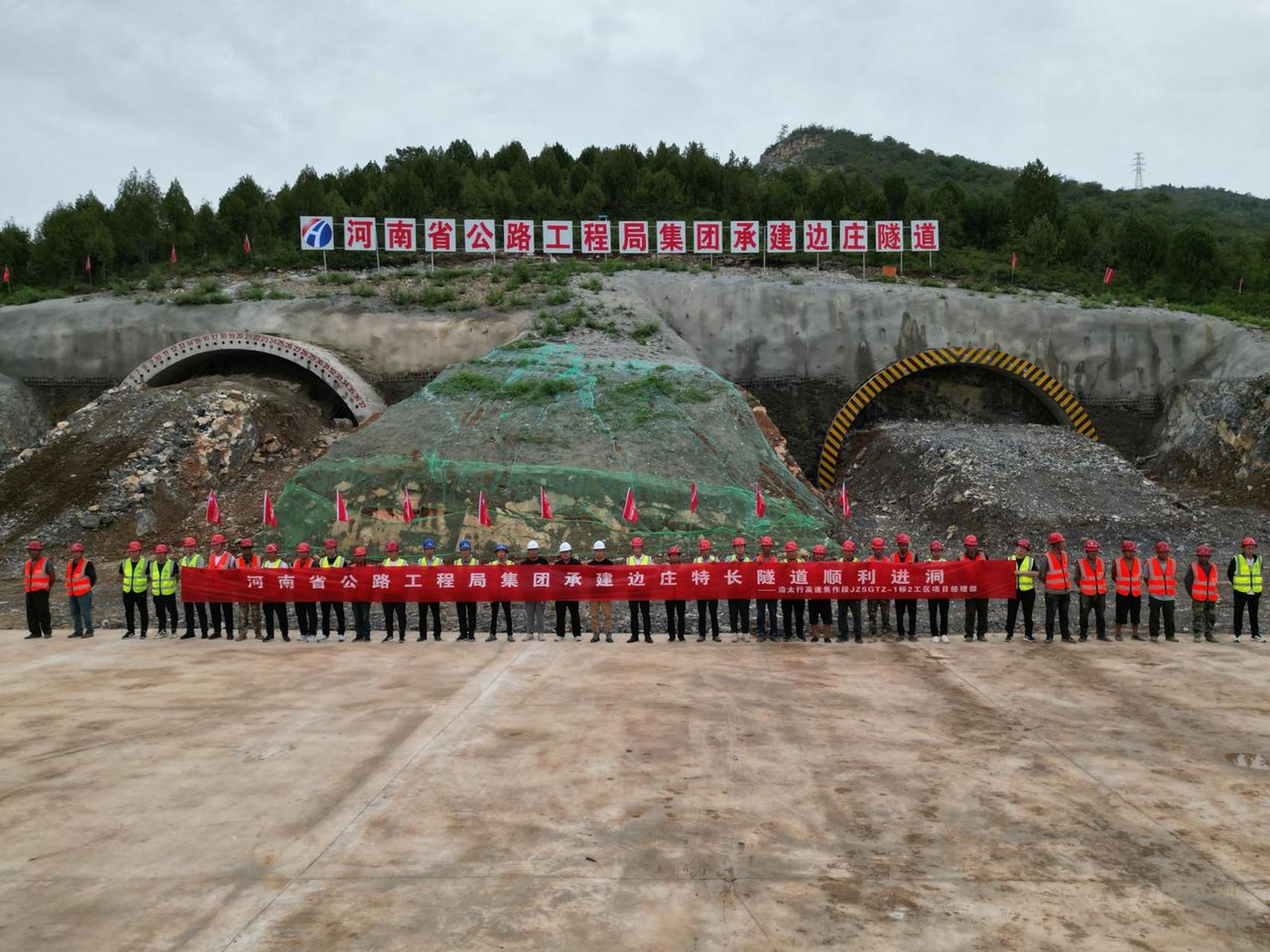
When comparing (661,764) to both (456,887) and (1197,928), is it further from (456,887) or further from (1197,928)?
(1197,928)

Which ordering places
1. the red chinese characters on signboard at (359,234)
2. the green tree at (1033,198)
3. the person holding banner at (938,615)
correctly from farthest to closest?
the green tree at (1033,198) → the red chinese characters on signboard at (359,234) → the person holding banner at (938,615)

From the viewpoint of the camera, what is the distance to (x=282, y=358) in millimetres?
28531

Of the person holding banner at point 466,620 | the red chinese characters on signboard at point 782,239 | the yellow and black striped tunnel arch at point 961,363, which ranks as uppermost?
the red chinese characters on signboard at point 782,239

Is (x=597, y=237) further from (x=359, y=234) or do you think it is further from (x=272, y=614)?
(x=272, y=614)

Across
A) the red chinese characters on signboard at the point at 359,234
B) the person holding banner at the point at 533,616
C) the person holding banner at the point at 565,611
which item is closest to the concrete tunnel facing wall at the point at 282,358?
the red chinese characters on signboard at the point at 359,234

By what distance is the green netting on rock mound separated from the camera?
21.0 meters

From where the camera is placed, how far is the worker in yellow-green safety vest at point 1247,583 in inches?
577

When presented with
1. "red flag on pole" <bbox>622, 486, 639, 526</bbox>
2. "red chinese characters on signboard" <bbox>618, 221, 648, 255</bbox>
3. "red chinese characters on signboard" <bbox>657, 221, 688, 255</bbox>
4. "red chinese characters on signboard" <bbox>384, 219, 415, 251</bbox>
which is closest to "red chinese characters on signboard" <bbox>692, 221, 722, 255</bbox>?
"red chinese characters on signboard" <bbox>657, 221, 688, 255</bbox>

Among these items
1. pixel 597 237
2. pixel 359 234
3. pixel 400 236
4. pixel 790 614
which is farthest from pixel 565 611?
pixel 597 237

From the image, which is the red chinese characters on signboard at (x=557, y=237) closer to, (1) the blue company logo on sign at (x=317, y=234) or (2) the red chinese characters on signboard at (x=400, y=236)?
(2) the red chinese characters on signboard at (x=400, y=236)

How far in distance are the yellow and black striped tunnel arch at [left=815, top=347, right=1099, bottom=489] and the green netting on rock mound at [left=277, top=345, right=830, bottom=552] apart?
538 cm

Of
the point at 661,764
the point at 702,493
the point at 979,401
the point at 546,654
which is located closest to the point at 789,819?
the point at 661,764

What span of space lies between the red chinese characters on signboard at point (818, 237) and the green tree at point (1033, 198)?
1444cm

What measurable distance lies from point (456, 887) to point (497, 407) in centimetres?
1828
